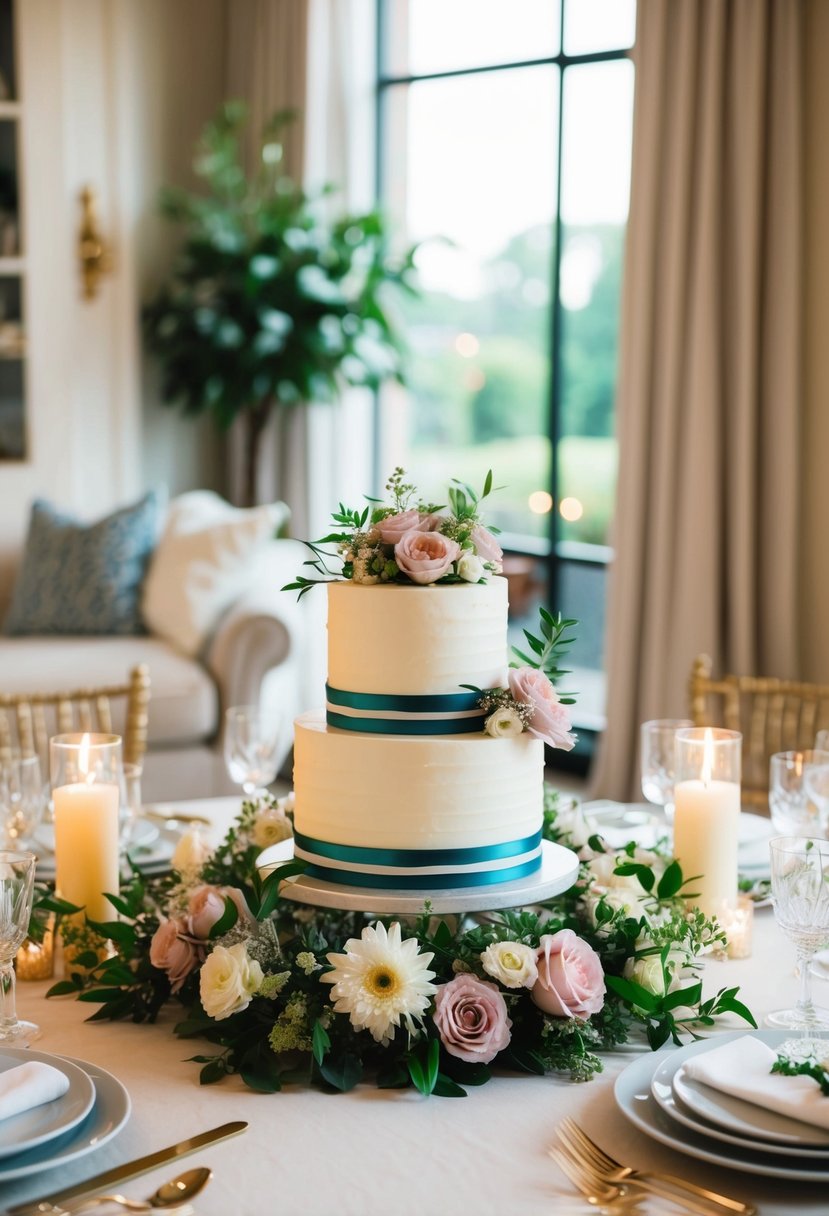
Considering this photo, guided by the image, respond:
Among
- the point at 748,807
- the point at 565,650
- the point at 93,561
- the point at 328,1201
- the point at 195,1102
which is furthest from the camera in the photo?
the point at 93,561

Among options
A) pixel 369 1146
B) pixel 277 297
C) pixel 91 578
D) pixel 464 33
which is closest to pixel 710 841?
pixel 369 1146

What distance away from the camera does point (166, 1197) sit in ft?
3.44

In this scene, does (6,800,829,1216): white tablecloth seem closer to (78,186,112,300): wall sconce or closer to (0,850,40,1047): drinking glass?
(0,850,40,1047): drinking glass

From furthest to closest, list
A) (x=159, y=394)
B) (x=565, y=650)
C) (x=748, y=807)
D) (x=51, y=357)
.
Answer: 1. (x=159, y=394)
2. (x=51, y=357)
3. (x=748, y=807)
4. (x=565, y=650)

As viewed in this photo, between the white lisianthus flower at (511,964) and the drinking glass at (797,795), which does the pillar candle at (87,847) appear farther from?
the drinking glass at (797,795)

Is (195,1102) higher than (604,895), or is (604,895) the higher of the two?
(604,895)

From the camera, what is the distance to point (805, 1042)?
1238mm

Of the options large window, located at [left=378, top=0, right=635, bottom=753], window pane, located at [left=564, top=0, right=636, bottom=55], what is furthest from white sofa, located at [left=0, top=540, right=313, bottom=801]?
window pane, located at [left=564, top=0, right=636, bottom=55]

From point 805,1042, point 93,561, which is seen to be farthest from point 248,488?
point 805,1042

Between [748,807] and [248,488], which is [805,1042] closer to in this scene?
[748,807]

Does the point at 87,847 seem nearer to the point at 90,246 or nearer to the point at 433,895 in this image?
the point at 433,895

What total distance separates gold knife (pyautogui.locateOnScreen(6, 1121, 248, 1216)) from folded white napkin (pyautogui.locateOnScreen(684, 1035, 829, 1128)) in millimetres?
382

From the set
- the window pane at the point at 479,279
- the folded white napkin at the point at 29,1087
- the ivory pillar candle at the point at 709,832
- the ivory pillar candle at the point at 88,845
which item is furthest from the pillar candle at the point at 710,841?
the window pane at the point at 479,279

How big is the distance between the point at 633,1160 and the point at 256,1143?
11.7 inches
